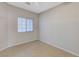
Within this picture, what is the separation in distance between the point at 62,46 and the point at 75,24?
970mm

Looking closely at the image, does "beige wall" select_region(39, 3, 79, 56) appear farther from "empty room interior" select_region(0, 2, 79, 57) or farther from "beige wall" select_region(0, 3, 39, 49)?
"beige wall" select_region(0, 3, 39, 49)

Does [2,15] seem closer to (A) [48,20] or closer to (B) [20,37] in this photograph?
(B) [20,37]

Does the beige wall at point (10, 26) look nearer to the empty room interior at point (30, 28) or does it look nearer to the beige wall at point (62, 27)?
the empty room interior at point (30, 28)

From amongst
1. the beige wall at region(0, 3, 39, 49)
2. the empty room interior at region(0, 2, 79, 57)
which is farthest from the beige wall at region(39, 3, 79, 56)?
the beige wall at region(0, 3, 39, 49)

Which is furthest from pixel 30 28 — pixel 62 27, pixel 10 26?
pixel 62 27

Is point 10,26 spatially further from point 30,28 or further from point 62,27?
point 62,27

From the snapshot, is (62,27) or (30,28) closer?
(62,27)

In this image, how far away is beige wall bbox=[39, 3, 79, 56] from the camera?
271 centimetres

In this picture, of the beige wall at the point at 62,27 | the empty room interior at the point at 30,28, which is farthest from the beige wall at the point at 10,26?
the beige wall at the point at 62,27

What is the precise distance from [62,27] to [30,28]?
43.4 inches

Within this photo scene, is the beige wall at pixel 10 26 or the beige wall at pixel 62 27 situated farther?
the beige wall at pixel 10 26

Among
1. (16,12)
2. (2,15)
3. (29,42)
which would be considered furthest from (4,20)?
(29,42)

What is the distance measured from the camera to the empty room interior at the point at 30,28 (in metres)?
2.72

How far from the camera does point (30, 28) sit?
11.7 ft
